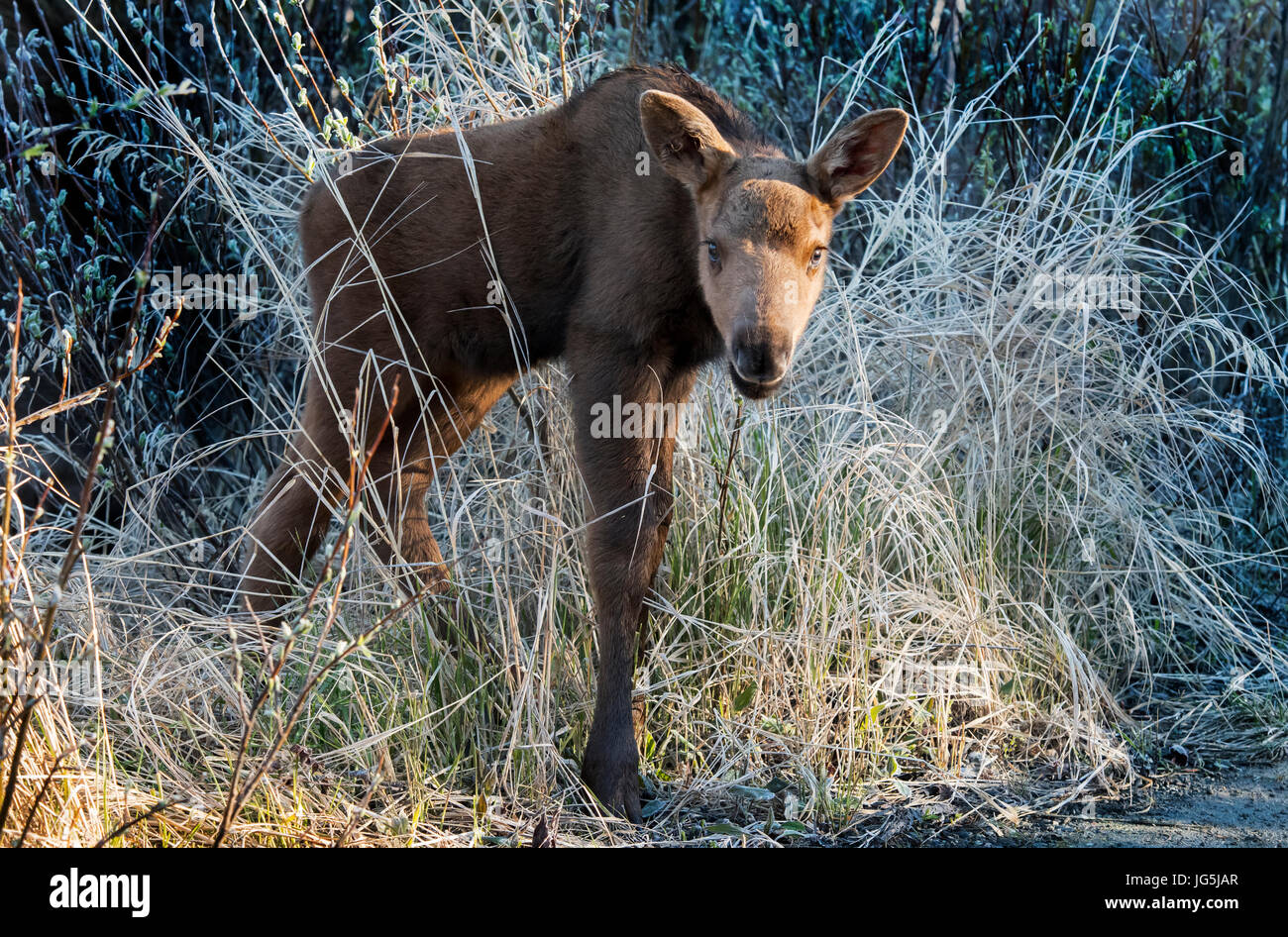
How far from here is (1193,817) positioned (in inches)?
168

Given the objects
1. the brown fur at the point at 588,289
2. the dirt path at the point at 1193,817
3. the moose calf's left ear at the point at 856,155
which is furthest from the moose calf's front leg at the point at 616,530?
the dirt path at the point at 1193,817

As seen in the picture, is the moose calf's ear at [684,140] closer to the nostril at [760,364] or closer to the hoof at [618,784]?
the nostril at [760,364]

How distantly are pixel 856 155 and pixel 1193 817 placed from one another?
101 inches

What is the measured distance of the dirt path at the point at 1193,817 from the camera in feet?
13.4

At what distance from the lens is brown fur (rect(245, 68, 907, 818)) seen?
13.3 ft

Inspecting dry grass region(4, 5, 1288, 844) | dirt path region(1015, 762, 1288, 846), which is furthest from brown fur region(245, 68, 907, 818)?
dirt path region(1015, 762, 1288, 846)

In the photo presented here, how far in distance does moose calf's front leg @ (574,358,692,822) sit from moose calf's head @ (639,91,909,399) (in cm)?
47

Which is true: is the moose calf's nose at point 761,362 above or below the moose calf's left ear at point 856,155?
below

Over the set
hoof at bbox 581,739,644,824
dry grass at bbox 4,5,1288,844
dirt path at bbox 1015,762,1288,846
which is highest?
dry grass at bbox 4,5,1288,844

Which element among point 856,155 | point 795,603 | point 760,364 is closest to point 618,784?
point 795,603

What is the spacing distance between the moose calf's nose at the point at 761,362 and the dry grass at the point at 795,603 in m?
0.88

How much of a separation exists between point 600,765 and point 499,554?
1110 mm

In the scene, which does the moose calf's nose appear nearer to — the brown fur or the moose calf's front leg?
the brown fur

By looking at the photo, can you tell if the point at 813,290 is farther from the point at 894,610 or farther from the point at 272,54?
the point at 272,54
